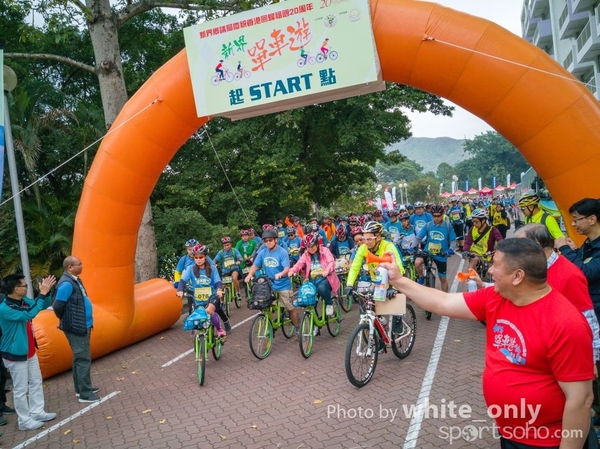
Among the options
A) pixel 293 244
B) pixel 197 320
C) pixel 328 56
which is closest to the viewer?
pixel 197 320

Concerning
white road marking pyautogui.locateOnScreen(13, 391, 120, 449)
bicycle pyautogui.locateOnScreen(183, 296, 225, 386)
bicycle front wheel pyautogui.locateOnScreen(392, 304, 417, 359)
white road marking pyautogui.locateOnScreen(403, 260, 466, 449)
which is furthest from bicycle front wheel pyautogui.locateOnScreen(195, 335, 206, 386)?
white road marking pyautogui.locateOnScreen(403, 260, 466, 449)

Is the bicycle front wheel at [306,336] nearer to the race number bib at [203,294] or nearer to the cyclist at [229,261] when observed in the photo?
the race number bib at [203,294]

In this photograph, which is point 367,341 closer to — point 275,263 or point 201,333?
point 201,333

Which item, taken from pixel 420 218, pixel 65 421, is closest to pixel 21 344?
pixel 65 421

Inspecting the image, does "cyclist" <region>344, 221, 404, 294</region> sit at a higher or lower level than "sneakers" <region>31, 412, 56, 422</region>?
higher

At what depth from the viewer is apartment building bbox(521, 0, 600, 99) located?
2670cm

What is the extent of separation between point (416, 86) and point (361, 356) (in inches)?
173

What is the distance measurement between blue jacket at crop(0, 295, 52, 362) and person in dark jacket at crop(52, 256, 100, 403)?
20.4 inches

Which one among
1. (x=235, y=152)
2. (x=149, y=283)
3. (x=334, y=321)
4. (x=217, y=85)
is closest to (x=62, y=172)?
(x=235, y=152)

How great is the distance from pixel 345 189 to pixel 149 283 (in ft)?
46.7

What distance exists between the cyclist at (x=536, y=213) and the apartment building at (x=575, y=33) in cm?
1321

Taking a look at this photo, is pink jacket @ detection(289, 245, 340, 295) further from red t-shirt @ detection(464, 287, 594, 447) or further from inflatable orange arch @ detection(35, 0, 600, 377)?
red t-shirt @ detection(464, 287, 594, 447)

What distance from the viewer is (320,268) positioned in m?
8.43

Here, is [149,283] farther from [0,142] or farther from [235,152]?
[235,152]
